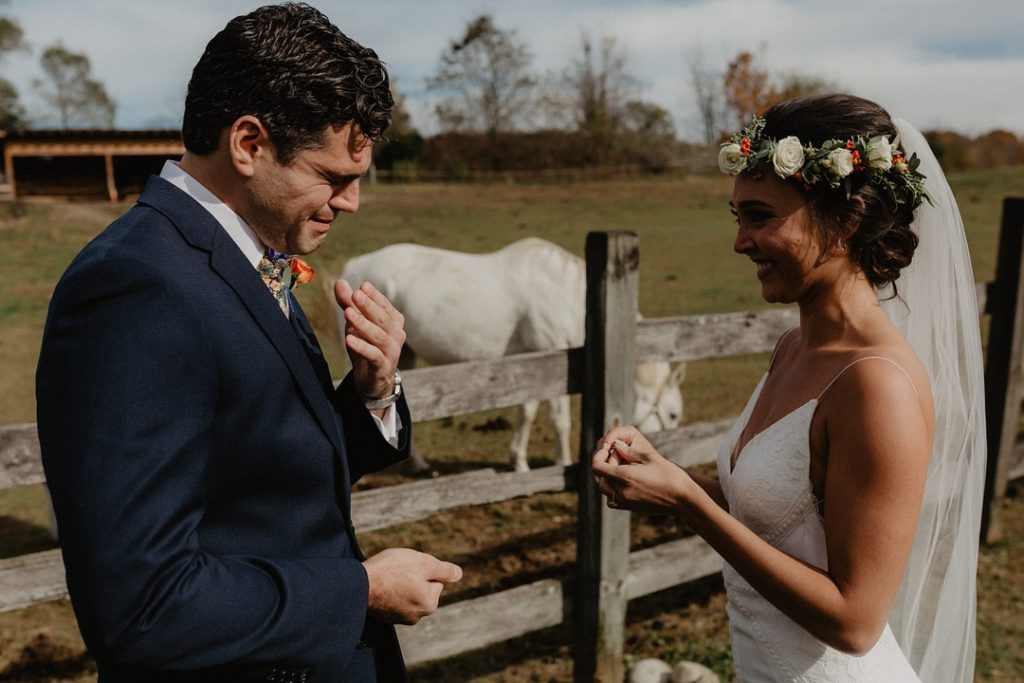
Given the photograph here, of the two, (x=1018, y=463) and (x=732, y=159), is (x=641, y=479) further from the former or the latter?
(x=1018, y=463)

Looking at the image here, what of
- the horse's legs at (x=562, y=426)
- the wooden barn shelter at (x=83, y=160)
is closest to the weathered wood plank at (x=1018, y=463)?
the horse's legs at (x=562, y=426)

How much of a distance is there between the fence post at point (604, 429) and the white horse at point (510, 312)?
3226 mm

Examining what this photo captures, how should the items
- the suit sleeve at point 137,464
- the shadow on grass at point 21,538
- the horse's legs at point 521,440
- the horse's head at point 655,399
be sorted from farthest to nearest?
the horse's legs at point 521,440 → the horse's head at point 655,399 → the shadow on grass at point 21,538 → the suit sleeve at point 137,464

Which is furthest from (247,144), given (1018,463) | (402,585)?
(1018,463)

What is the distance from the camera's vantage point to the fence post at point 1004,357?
586cm

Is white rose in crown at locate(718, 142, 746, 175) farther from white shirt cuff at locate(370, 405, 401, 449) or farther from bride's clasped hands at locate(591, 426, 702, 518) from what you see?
white shirt cuff at locate(370, 405, 401, 449)

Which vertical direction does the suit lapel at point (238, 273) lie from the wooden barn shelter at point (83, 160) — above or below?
below

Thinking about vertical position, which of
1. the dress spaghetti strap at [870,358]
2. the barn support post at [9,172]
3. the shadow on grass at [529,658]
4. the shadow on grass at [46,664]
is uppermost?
the barn support post at [9,172]

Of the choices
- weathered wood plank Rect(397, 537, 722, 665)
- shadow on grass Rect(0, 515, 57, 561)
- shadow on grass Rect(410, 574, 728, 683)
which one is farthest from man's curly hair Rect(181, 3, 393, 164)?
shadow on grass Rect(0, 515, 57, 561)

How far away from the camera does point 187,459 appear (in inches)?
55.3

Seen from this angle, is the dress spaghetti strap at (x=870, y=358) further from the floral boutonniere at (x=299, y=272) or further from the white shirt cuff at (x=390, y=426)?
the floral boutonniere at (x=299, y=272)

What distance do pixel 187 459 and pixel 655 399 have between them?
21.4 ft

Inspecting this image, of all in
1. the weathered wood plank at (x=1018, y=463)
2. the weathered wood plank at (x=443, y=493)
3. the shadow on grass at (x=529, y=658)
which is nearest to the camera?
the weathered wood plank at (x=443, y=493)

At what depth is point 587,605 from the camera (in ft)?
14.0
